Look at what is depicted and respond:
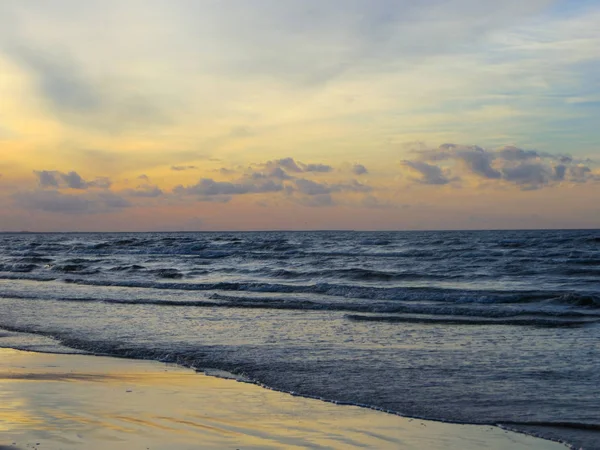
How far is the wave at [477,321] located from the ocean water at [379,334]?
0.05 m

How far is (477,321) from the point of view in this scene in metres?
16.9

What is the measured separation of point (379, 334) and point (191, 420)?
7.36 meters

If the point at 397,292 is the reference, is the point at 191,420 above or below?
above

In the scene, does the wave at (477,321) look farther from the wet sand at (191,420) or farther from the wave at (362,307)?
the wet sand at (191,420)

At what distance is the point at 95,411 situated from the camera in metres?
→ 8.16

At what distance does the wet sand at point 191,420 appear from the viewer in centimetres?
698

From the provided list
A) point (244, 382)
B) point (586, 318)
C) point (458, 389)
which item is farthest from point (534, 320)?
point (244, 382)

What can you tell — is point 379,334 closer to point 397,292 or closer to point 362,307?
point 362,307

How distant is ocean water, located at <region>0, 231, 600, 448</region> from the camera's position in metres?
8.91

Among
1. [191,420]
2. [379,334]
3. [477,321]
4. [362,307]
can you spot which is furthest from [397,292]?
[191,420]

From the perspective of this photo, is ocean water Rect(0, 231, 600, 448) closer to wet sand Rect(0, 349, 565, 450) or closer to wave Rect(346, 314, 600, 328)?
wave Rect(346, 314, 600, 328)

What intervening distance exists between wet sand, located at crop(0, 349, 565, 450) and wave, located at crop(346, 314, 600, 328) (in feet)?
25.6

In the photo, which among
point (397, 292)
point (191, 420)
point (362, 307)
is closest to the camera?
point (191, 420)

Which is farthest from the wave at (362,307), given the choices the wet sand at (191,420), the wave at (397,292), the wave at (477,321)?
the wet sand at (191,420)
